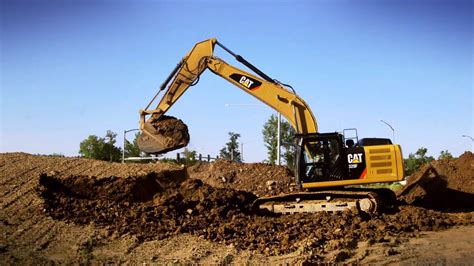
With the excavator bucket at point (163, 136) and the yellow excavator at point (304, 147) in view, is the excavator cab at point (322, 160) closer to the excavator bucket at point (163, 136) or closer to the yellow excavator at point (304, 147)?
the yellow excavator at point (304, 147)

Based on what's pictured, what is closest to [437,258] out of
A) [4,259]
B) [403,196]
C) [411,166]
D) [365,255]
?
[365,255]

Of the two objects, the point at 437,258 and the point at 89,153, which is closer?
the point at 437,258

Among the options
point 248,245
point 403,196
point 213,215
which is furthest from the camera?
point 403,196

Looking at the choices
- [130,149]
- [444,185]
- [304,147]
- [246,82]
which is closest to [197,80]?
[246,82]

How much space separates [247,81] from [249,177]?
515 centimetres

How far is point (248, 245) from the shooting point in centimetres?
1133

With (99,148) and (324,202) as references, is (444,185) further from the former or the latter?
(99,148)

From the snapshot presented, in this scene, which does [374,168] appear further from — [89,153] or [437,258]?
[89,153]

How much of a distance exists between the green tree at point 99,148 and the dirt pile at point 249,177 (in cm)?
1447

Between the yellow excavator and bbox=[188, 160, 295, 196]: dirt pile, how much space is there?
163 inches

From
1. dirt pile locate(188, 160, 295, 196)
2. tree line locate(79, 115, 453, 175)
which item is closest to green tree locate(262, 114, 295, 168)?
tree line locate(79, 115, 453, 175)

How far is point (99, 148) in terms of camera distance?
117 ft

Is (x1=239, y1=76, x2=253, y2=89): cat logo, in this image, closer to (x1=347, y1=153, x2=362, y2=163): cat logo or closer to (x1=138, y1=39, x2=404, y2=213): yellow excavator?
(x1=138, y1=39, x2=404, y2=213): yellow excavator

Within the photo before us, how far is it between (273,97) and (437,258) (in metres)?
7.75
